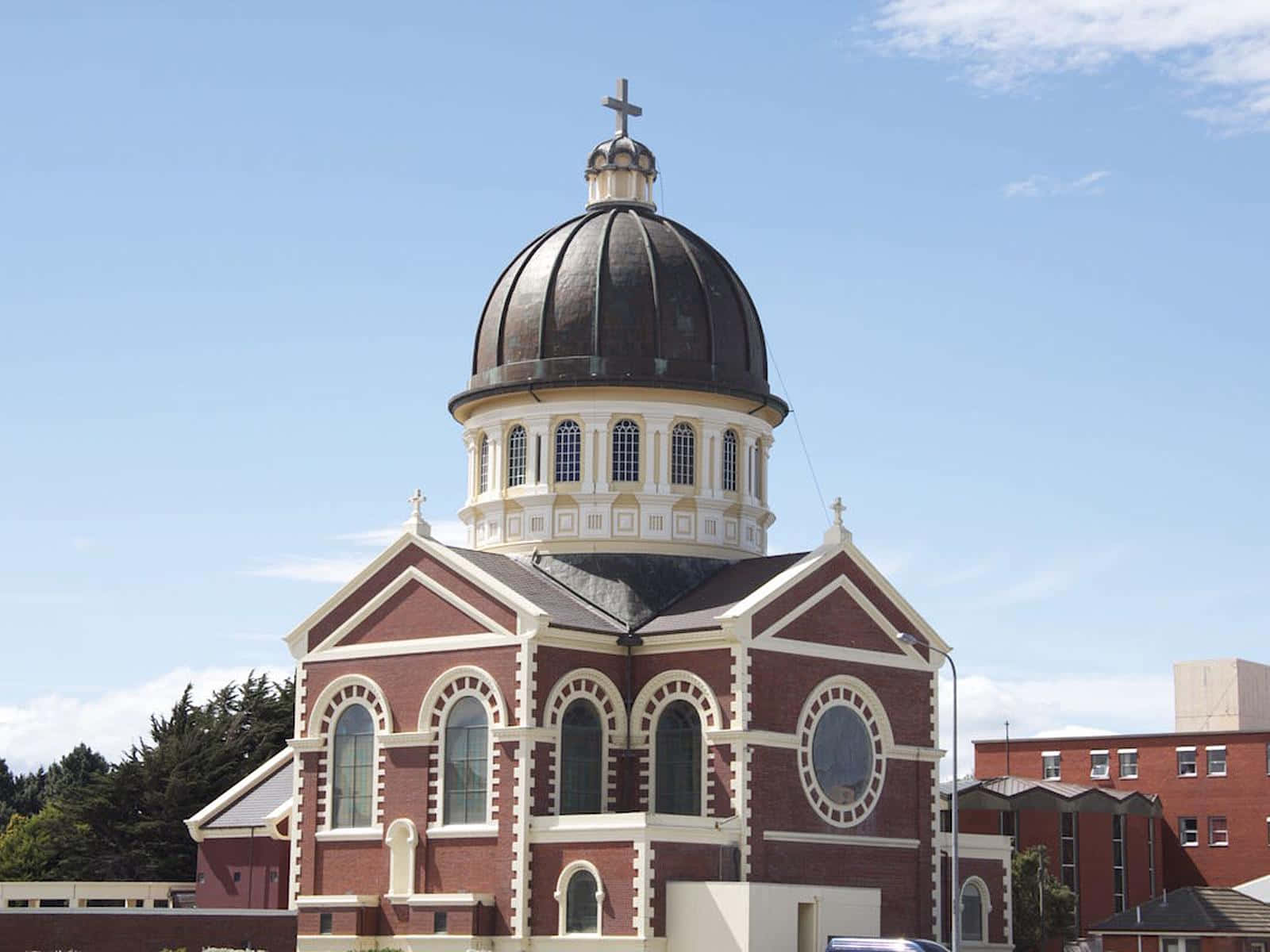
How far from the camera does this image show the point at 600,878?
166 feet

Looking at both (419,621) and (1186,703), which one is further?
(1186,703)

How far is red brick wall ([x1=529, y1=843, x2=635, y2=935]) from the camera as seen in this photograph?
164 feet

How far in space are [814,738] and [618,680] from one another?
216 inches

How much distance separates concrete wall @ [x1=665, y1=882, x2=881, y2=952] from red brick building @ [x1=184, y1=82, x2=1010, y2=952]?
0.23ft

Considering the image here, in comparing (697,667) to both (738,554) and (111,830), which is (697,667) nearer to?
(738,554)

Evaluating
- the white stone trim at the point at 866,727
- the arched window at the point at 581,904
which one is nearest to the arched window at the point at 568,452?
the white stone trim at the point at 866,727

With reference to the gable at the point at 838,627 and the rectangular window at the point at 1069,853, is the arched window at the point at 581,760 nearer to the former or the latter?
the gable at the point at 838,627

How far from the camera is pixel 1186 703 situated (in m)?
89.1

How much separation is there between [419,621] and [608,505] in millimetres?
6696

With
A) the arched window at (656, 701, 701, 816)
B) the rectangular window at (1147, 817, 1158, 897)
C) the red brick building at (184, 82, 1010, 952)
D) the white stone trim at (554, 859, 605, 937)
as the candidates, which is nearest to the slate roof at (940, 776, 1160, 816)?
the rectangular window at (1147, 817, 1158, 897)

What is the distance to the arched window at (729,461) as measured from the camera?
2384 inches

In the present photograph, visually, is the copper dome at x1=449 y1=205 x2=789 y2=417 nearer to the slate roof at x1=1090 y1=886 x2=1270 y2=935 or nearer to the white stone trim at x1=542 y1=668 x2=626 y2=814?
the white stone trim at x1=542 y1=668 x2=626 y2=814

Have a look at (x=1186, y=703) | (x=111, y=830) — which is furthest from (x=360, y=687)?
(x=1186, y=703)

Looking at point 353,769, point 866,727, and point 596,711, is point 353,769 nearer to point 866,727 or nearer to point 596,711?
point 596,711
